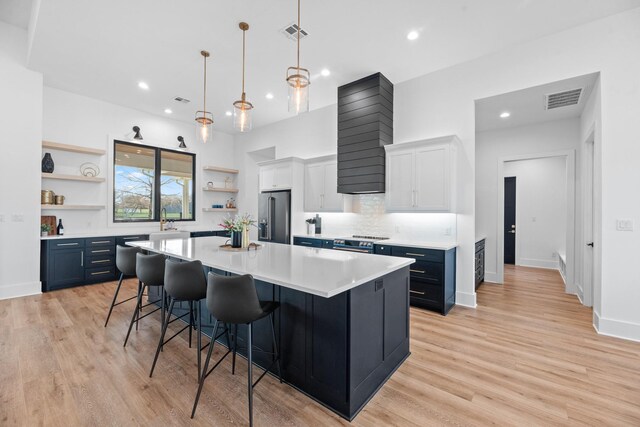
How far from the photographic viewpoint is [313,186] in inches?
214

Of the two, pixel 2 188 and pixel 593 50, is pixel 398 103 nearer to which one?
pixel 593 50

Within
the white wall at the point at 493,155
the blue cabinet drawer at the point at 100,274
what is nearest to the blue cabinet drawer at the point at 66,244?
the blue cabinet drawer at the point at 100,274

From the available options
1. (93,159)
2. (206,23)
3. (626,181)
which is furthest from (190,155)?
(626,181)

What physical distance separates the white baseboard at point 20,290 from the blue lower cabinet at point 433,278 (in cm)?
556

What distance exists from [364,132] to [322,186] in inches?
51.7

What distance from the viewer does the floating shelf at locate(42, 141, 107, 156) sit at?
474 cm

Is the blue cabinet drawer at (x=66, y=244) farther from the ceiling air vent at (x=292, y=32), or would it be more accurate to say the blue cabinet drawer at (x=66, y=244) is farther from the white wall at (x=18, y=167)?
the ceiling air vent at (x=292, y=32)

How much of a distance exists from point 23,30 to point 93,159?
2094 millimetres

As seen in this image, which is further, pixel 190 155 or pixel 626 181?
pixel 190 155

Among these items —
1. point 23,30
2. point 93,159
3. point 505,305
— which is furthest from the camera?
point 93,159

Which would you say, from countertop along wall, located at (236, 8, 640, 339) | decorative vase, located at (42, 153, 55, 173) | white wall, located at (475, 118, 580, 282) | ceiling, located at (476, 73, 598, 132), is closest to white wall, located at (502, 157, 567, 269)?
white wall, located at (475, 118, 580, 282)

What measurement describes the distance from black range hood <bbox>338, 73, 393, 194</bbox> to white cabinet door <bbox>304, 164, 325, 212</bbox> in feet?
2.13

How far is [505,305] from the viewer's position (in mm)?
3932

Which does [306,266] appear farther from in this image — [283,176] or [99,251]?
[99,251]
